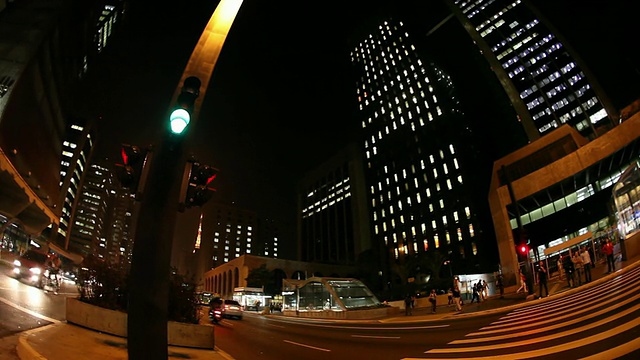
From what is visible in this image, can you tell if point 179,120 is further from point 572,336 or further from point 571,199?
point 571,199

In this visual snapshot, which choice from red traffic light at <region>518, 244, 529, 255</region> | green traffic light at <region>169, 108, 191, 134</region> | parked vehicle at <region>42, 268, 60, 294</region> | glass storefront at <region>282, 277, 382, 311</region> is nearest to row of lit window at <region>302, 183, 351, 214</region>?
glass storefront at <region>282, 277, 382, 311</region>

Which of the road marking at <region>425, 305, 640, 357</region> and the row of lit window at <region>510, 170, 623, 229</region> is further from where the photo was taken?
the row of lit window at <region>510, 170, 623, 229</region>

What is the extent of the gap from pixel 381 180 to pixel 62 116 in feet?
262

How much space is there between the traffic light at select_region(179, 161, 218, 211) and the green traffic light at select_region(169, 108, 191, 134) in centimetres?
71

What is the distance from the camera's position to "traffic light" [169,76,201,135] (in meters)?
3.73

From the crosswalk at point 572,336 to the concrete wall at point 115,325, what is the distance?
262 inches

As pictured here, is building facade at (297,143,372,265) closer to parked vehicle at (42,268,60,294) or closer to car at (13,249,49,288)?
parked vehicle at (42,268,60,294)

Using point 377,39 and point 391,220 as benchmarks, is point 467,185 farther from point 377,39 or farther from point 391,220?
point 377,39

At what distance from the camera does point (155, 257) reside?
3338 mm

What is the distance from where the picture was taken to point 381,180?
101 metres

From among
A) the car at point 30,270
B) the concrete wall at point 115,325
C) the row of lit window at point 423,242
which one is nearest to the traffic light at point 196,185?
the concrete wall at point 115,325

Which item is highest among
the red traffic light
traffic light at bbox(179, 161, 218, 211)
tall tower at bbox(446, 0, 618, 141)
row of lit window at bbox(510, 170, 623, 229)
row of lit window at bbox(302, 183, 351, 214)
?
tall tower at bbox(446, 0, 618, 141)

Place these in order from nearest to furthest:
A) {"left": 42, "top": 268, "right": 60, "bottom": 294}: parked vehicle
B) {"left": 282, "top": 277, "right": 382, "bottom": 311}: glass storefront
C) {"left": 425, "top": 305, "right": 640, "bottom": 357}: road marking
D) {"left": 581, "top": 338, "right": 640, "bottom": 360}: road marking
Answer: {"left": 581, "top": 338, "right": 640, "bottom": 360}: road marking < {"left": 425, "top": 305, "right": 640, "bottom": 357}: road marking < {"left": 42, "top": 268, "right": 60, "bottom": 294}: parked vehicle < {"left": 282, "top": 277, "right": 382, "bottom": 311}: glass storefront

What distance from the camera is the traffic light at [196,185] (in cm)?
418
